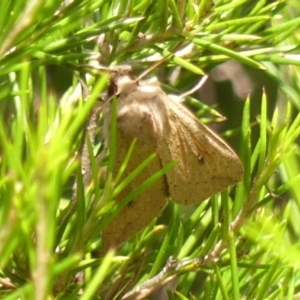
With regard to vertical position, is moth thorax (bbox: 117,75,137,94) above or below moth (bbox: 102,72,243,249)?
above

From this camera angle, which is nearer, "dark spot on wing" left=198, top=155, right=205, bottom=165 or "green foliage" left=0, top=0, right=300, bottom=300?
"green foliage" left=0, top=0, right=300, bottom=300

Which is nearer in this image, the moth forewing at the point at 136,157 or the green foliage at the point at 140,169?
the green foliage at the point at 140,169

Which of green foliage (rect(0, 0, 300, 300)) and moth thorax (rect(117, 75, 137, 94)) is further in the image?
moth thorax (rect(117, 75, 137, 94))

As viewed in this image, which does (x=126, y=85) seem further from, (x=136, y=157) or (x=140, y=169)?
(x=140, y=169)

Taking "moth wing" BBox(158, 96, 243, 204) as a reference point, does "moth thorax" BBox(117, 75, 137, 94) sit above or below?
above

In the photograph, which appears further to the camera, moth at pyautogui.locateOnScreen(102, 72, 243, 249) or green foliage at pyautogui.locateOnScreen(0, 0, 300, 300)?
moth at pyautogui.locateOnScreen(102, 72, 243, 249)

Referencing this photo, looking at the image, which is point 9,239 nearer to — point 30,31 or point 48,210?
point 48,210
